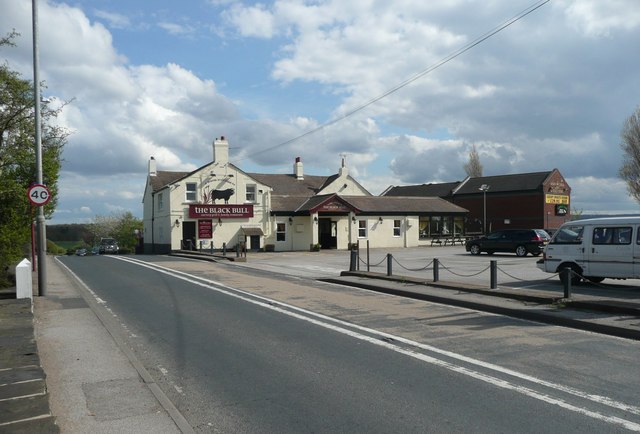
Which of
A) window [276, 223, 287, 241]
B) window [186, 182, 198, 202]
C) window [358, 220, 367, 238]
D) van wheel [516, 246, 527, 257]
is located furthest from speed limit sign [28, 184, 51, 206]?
window [358, 220, 367, 238]

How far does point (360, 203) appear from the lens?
153ft

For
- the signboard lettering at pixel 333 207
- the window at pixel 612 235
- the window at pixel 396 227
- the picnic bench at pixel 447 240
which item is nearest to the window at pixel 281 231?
the signboard lettering at pixel 333 207

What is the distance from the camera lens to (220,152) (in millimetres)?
43562

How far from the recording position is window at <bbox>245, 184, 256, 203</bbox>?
44125mm

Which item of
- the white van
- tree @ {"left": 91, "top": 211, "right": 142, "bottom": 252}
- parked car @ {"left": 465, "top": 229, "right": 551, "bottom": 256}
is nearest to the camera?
the white van

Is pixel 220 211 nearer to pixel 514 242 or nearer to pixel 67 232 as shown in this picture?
pixel 514 242

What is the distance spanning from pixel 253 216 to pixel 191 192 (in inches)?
198

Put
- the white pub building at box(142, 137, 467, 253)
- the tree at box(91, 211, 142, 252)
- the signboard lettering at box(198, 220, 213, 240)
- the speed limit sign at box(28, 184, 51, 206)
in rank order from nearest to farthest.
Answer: the speed limit sign at box(28, 184, 51, 206) < the signboard lettering at box(198, 220, 213, 240) < the white pub building at box(142, 137, 467, 253) < the tree at box(91, 211, 142, 252)

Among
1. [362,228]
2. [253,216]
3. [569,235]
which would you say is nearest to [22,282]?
[569,235]

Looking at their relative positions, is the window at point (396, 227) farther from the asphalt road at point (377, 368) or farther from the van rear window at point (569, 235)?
the asphalt road at point (377, 368)

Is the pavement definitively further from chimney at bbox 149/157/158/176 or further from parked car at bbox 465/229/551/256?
chimney at bbox 149/157/158/176

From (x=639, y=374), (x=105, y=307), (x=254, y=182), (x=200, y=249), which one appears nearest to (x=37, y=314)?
(x=105, y=307)

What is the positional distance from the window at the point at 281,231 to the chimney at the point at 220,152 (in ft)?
21.4

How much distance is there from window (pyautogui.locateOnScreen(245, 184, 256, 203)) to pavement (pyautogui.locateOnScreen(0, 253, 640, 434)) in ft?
93.5
